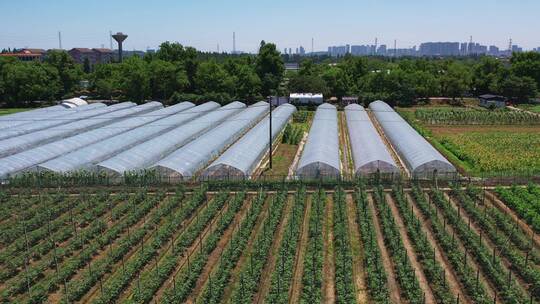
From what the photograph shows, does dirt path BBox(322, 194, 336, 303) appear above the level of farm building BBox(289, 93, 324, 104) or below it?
below

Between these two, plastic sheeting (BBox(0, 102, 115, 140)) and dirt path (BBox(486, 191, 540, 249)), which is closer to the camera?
dirt path (BBox(486, 191, 540, 249))

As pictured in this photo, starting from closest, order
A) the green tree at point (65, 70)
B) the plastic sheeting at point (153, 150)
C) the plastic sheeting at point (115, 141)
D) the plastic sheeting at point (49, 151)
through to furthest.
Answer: the plastic sheeting at point (153, 150) → the plastic sheeting at point (49, 151) → the plastic sheeting at point (115, 141) → the green tree at point (65, 70)

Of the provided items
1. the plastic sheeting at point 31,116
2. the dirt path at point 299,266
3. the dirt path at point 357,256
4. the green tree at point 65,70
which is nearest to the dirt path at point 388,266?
the dirt path at point 357,256

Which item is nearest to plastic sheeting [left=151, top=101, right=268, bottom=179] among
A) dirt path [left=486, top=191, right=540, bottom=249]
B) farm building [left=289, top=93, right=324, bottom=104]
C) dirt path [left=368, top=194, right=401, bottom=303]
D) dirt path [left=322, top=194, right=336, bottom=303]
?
dirt path [left=322, top=194, right=336, bottom=303]

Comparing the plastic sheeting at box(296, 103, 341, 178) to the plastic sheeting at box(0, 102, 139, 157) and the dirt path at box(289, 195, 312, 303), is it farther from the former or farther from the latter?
the plastic sheeting at box(0, 102, 139, 157)

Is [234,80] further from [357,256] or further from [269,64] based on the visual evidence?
[357,256]

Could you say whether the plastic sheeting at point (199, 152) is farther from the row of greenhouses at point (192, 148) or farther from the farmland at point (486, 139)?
the farmland at point (486, 139)

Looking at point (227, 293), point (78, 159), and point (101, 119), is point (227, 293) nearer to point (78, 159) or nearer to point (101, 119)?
point (78, 159)
